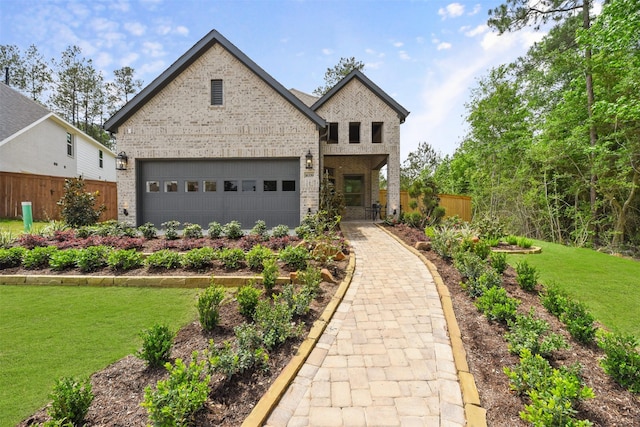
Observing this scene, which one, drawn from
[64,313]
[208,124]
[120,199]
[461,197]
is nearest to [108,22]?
[208,124]

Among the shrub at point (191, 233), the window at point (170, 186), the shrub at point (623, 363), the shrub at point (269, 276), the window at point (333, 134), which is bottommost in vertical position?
the shrub at point (623, 363)

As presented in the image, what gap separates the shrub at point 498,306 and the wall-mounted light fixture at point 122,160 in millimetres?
11878

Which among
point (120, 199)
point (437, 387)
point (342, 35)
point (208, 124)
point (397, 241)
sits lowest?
point (437, 387)

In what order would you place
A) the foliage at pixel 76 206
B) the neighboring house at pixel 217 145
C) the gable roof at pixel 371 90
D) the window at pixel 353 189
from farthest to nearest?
the window at pixel 353 189
the gable roof at pixel 371 90
the neighboring house at pixel 217 145
the foliage at pixel 76 206

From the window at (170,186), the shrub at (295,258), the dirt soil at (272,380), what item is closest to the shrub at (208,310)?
the dirt soil at (272,380)

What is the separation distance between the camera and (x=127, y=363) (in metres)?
2.80

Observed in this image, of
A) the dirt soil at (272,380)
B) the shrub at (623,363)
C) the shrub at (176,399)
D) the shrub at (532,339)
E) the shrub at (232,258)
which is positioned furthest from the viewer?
the shrub at (232,258)

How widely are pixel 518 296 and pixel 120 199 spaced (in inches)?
491

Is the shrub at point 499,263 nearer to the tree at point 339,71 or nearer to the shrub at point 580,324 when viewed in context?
the shrub at point 580,324

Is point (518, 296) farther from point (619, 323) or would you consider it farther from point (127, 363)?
point (127, 363)

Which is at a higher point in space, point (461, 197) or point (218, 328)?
point (461, 197)

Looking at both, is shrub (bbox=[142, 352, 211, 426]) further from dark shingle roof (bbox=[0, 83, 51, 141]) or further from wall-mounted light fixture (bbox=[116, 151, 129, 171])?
dark shingle roof (bbox=[0, 83, 51, 141])

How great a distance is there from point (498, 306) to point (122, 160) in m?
12.2

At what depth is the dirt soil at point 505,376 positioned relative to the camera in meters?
2.19
